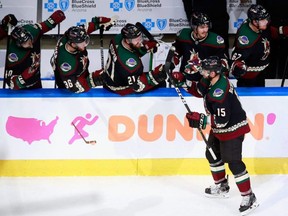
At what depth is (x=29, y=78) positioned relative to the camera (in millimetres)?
5176

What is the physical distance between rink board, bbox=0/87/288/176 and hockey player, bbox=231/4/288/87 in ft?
0.77

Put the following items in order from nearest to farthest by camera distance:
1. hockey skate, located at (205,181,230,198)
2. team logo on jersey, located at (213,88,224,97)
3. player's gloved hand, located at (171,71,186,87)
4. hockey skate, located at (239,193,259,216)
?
team logo on jersey, located at (213,88,224,97)
hockey skate, located at (239,193,259,216)
hockey skate, located at (205,181,230,198)
player's gloved hand, located at (171,71,186,87)

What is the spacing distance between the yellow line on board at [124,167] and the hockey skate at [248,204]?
62 centimetres

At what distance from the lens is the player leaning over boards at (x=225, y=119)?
4.54m

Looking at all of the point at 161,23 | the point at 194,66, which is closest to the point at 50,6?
the point at 161,23

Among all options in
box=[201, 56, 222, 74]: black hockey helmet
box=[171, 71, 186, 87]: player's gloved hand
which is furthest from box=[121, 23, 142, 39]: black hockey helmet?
box=[201, 56, 222, 74]: black hockey helmet

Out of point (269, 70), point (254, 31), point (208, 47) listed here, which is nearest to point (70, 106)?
point (208, 47)

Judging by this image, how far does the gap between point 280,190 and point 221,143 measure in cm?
63

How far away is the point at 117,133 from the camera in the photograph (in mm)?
5270

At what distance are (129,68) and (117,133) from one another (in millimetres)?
514

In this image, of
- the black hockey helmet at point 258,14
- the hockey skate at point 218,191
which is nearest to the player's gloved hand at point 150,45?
the black hockey helmet at point 258,14

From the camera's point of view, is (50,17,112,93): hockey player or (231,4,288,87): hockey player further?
(231,4,288,87): hockey player

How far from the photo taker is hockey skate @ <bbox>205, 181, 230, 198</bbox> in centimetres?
492

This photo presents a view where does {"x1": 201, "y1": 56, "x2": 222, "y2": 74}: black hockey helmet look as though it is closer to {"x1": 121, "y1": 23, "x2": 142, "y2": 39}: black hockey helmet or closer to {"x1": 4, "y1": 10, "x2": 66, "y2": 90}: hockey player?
{"x1": 121, "y1": 23, "x2": 142, "y2": 39}: black hockey helmet
